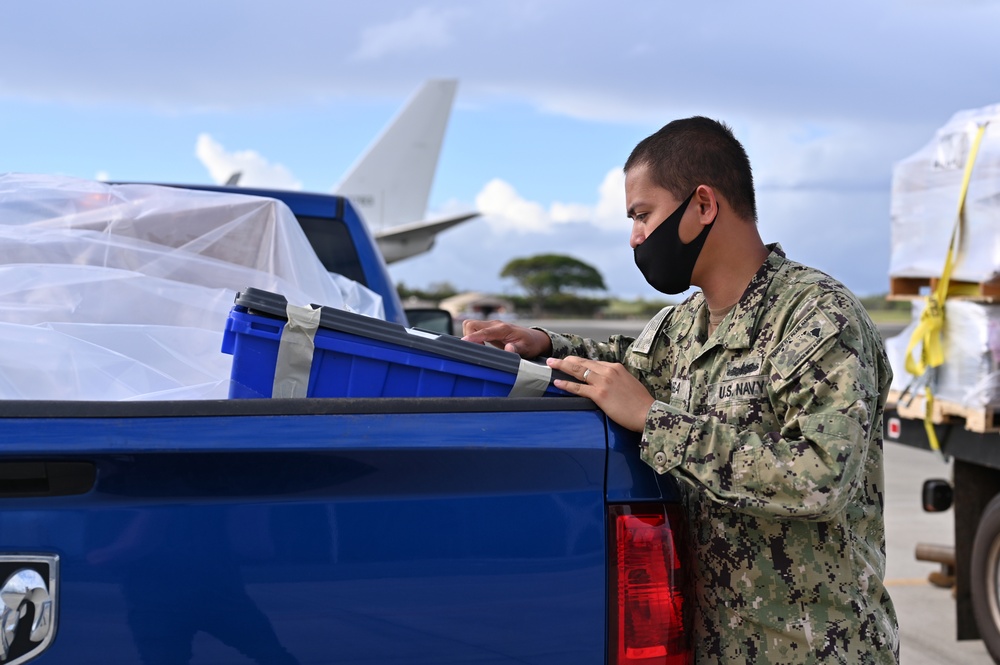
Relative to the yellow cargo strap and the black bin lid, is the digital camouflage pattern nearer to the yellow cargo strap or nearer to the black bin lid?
the black bin lid

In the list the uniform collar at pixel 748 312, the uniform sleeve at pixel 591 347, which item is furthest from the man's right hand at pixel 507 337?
the uniform collar at pixel 748 312

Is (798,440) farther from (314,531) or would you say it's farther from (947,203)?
(947,203)

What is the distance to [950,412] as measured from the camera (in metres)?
4.30

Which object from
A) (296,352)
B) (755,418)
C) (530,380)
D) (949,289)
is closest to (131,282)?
(296,352)

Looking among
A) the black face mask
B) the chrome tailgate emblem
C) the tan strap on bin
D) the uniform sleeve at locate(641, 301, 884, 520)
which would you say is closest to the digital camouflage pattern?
the uniform sleeve at locate(641, 301, 884, 520)

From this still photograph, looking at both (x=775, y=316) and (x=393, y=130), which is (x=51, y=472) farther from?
(x=393, y=130)

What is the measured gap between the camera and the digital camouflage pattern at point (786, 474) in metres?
1.63

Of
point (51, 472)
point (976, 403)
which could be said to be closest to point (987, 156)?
point (976, 403)

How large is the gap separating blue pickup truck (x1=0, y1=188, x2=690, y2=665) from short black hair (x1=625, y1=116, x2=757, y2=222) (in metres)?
0.65

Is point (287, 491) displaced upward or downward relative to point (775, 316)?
downward

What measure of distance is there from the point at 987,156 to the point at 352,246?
9.08 feet

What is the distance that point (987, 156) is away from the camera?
4223 mm

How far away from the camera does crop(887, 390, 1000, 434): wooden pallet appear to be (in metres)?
4.05

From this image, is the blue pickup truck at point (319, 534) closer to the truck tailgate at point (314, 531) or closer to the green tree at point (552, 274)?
the truck tailgate at point (314, 531)
